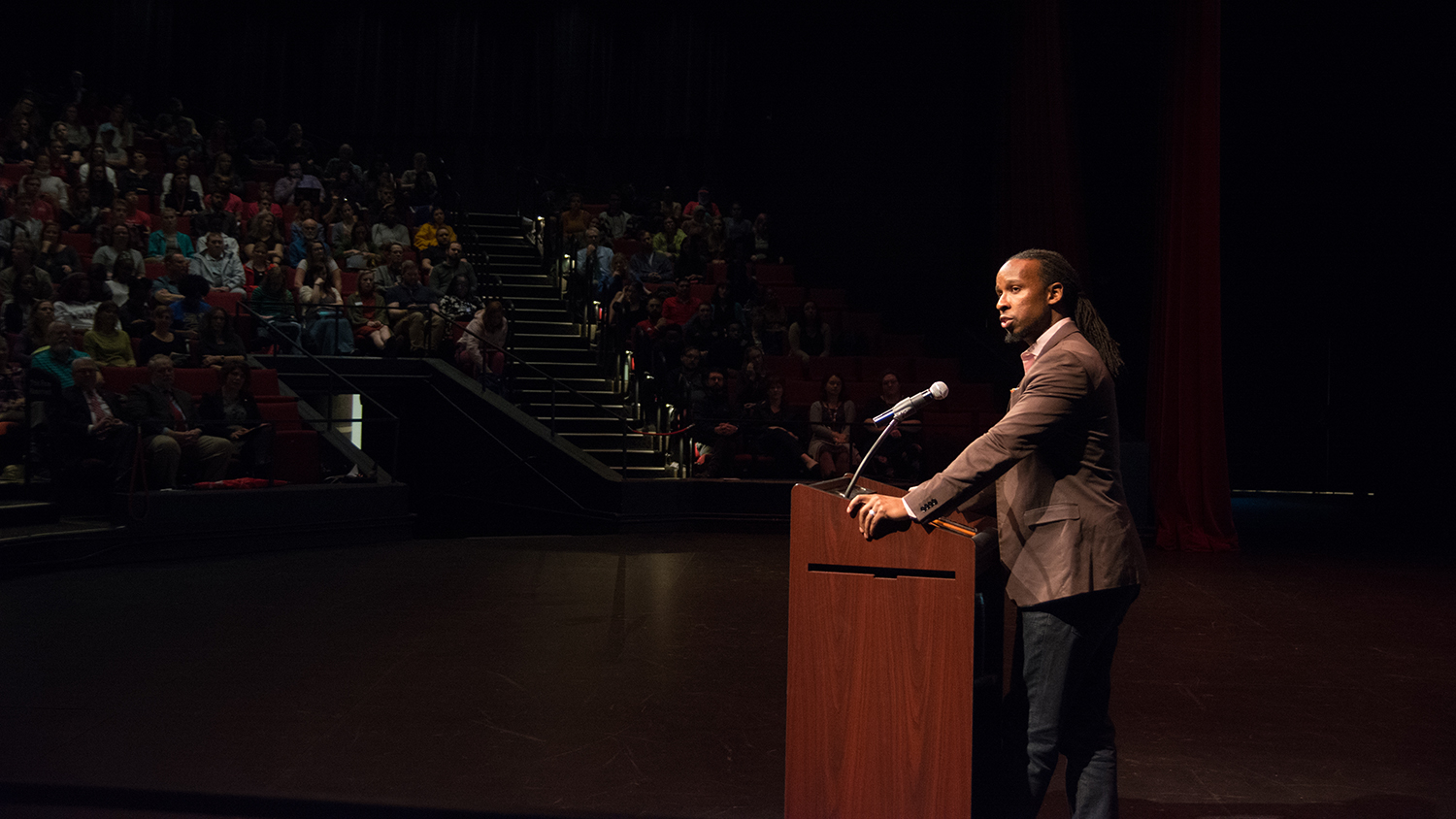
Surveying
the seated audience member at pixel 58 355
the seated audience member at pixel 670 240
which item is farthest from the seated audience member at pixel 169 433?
the seated audience member at pixel 670 240

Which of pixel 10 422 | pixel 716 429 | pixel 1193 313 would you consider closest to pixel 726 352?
pixel 716 429

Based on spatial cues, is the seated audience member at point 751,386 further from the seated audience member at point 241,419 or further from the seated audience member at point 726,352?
the seated audience member at point 241,419

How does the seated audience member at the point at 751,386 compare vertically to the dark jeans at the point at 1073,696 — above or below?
above

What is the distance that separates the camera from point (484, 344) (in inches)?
379

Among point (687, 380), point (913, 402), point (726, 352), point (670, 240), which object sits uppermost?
point (670, 240)

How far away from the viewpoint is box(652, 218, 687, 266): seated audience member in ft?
40.0

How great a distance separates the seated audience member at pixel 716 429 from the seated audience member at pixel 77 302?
453 cm

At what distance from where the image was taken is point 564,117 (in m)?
15.8

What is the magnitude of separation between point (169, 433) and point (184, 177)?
4.79 meters

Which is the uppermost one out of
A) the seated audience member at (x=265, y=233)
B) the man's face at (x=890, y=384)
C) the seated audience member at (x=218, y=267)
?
the seated audience member at (x=265, y=233)

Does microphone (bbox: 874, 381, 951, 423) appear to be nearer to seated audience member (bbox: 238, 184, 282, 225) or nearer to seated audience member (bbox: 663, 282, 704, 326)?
seated audience member (bbox: 663, 282, 704, 326)

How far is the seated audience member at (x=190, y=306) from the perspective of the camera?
838cm

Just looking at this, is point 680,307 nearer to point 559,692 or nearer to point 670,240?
point 670,240

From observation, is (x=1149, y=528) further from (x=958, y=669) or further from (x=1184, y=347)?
(x=958, y=669)
